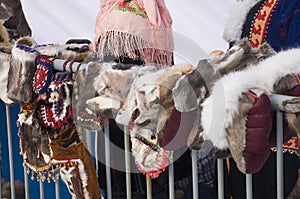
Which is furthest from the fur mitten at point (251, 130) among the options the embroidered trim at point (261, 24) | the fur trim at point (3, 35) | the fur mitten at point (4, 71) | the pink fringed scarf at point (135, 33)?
the fur trim at point (3, 35)

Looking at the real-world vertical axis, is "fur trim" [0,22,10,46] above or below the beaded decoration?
above

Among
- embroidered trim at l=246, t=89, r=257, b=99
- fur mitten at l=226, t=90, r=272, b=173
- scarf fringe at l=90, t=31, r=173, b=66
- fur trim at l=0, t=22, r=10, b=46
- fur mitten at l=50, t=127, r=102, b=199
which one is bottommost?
fur mitten at l=50, t=127, r=102, b=199

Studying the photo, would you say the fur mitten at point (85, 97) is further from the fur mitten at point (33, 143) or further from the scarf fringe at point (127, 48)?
the scarf fringe at point (127, 48)

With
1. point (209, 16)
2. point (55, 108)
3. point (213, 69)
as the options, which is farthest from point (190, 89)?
point (209, 16)

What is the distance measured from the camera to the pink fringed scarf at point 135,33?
78.5 inches

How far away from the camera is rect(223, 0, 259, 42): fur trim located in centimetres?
158

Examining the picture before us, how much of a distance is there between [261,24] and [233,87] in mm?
535

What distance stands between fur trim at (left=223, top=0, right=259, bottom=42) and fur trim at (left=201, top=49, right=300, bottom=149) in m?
0.54

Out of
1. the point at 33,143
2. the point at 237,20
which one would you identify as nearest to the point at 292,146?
the point at 237,20

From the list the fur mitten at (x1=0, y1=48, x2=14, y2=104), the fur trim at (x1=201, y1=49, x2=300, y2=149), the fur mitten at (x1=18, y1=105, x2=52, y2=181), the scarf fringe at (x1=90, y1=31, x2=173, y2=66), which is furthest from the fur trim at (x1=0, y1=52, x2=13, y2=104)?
the fur trim at (x1=201, y1=49, x2=300, y2=149)

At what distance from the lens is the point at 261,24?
1.49 metres

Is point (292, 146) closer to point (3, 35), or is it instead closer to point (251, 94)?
point (251, 94)

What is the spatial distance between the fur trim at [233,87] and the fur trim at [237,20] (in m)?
0.54

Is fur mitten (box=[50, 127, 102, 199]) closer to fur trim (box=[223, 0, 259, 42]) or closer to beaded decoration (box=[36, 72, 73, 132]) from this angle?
beaded decoration (box=[36, 72, 73, 132])
